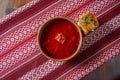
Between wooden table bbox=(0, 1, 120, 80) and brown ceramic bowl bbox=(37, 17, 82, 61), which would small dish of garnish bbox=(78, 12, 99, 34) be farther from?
wooden table bbox=(0, 1, 120, 80)

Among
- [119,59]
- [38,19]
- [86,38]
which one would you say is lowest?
[119,59]

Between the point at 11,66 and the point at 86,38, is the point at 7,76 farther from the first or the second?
the point at 86,38

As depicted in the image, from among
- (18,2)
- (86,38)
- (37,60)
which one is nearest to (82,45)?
(86,38)

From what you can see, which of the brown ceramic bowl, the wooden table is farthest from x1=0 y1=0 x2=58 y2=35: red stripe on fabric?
the wooden table

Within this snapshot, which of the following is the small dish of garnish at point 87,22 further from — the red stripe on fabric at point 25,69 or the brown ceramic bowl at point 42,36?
the red stripe on fabric at point 25,69

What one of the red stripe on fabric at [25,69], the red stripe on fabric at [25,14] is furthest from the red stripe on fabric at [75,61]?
the red stripe on fabric at [25,14]

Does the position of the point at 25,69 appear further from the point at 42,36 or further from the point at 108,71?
the point at 108,71

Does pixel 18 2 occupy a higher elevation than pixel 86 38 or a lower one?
higher

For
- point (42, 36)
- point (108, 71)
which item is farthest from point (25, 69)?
point (108, 71)
